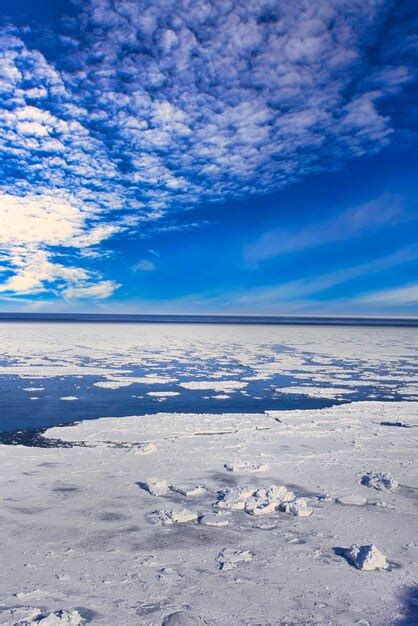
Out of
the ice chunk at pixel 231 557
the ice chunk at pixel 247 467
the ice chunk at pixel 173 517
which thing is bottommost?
the ice chunk at pixel 231 557

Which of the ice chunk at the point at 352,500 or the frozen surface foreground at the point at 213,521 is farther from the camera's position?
the ice chunk at the point at 352,500

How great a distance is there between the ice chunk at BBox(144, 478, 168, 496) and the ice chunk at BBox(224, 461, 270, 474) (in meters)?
0.96

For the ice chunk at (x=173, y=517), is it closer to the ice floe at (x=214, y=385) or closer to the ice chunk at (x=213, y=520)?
the ice chunk at (x=213, y=520)

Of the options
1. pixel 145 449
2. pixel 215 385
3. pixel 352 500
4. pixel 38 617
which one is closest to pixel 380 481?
pixel 352 500

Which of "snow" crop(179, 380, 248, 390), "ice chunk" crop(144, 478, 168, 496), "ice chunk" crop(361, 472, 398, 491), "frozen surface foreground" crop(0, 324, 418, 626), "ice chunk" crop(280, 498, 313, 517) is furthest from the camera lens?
"snow" crop(179, 380, 248, 390)

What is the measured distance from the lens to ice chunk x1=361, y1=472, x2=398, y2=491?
16.3 feet

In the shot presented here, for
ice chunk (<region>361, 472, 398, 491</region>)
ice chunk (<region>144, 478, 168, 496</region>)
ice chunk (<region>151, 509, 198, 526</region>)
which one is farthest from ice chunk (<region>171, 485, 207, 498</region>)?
ice chunk (<region>361, 472, 398, 491</region>)

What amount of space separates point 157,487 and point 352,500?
2.07 metres

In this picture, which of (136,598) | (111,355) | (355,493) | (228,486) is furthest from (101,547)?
(111,355)

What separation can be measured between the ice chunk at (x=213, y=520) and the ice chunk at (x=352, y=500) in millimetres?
Answer: 1298

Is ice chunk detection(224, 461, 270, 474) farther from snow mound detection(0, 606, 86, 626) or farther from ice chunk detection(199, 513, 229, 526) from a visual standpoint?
snow mound detection(0, 606, 86, 626)

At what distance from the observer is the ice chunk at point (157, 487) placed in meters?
4.75

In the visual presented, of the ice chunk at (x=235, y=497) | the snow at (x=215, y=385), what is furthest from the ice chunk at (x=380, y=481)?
the snow at (x=215, y=385)

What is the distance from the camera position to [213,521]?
163 inches
